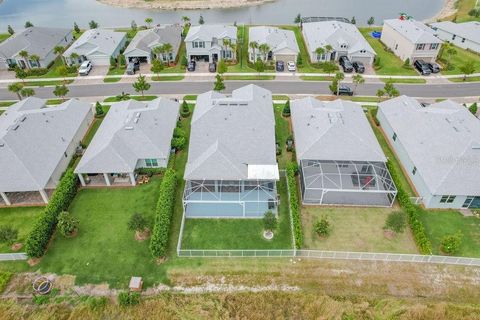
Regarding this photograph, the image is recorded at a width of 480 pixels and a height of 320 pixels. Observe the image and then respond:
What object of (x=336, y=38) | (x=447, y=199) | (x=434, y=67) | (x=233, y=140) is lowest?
(x=447, y=199)

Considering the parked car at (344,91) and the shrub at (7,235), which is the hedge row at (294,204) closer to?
the parked car at (344,91)

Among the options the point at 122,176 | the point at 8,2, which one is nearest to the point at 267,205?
the point at 122,176

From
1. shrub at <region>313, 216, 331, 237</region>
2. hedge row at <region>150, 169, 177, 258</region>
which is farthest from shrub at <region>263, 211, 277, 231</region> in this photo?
hedge row at <region>150, 169, 177, 258</region>

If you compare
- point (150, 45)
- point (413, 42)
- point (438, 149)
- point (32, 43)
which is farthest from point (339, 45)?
point (32, 43)

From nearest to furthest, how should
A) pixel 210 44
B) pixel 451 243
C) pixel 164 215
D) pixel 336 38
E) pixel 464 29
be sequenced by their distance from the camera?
1. pixel 451 243
2. pixel 164 215
3. pixel 210 44
4. pixel 336 38
5. pixel 464 29

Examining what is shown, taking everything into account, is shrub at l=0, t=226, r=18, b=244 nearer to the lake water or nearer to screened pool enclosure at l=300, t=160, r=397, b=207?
screened pool enclosure at l=300, t=160, r=397, b=207

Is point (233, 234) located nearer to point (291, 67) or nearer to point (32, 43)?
point (291, 67)
